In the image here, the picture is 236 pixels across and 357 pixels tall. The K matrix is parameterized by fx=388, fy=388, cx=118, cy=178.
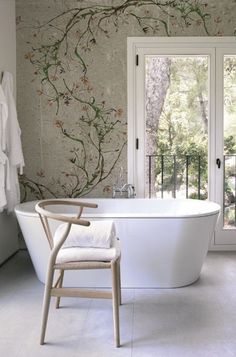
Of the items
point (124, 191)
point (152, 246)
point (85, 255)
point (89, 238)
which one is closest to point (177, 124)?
point (124, 191)

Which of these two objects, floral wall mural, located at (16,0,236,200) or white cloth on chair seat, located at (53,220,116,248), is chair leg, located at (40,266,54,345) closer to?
white cloth on chair seat, located at (53,220,116,248)

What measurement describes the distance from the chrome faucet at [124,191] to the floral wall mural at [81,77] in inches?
4.0

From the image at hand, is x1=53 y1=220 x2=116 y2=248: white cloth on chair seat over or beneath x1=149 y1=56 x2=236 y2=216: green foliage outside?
beneath

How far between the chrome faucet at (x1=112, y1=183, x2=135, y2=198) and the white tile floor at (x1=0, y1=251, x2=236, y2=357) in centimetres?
119

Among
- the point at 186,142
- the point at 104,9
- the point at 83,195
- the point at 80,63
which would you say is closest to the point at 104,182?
the point at 83,195

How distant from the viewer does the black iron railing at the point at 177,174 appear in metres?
4.09

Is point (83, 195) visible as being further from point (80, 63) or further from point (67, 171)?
point (80, 63)

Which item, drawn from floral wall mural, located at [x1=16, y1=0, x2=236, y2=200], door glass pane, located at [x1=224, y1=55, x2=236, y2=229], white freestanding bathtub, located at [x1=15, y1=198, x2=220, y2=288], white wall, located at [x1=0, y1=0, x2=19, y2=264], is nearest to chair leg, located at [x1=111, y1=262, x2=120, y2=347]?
white freestanding bathtub, located at [x1=15, y1=198, x2=220, y2=288]

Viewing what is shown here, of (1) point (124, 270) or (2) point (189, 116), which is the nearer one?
(1) point (124, 270)

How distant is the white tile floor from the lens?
6.86 feet

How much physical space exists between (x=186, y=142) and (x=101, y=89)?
41.0 inches

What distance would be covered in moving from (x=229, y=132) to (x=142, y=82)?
3.41 feet

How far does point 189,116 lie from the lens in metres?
4.04

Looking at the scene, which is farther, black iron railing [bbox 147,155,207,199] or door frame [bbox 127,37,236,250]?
black iron railing [bbox 147,155,207,199]
